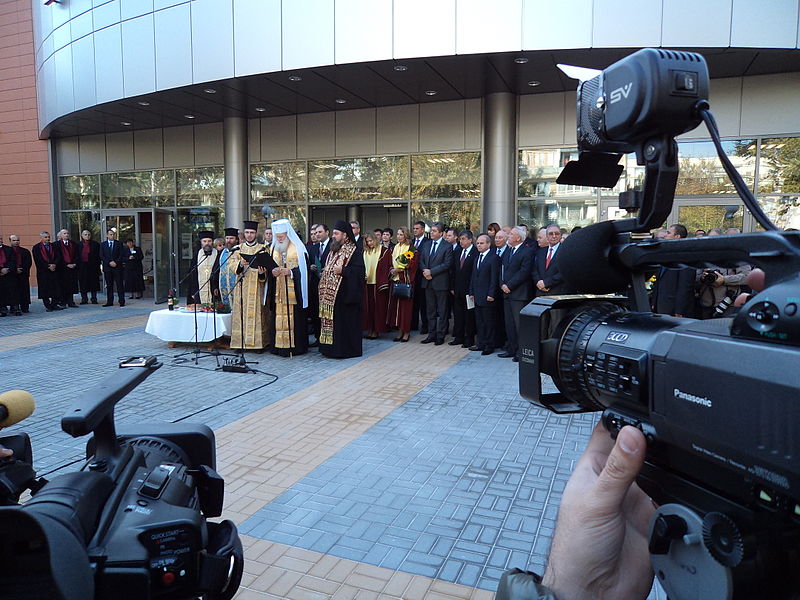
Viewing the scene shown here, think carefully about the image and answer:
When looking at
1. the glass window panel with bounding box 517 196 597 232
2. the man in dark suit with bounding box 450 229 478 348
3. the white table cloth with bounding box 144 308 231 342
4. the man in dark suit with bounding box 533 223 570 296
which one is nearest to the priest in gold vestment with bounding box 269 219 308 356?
the white table cloth with bounding box 144 308 231 342

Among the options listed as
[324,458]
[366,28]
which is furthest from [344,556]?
[366,28]

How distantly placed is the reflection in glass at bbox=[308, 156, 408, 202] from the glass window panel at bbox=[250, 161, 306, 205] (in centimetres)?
29

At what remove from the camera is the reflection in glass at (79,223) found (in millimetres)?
18078

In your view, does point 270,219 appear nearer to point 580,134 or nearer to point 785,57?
point 785,57

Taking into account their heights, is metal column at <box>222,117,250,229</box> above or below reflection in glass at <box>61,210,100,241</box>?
above

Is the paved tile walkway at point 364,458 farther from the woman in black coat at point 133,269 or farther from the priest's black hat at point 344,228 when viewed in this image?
the woman in black coat at point 133,269

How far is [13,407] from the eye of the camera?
5.16ft

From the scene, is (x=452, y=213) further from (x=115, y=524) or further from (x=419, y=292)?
→ (x=115, y=524)

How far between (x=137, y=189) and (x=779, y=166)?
1664cm

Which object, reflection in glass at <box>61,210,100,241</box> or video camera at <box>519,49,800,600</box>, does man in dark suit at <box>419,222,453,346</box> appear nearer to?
video camera at <box>519,49,800,600</box>

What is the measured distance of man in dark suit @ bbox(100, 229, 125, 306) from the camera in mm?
15164

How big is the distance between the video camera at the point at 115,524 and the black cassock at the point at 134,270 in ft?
50.1

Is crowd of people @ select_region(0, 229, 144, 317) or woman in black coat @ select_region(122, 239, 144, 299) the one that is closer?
crowd of people @ select_region(0, 229, 144, 317)

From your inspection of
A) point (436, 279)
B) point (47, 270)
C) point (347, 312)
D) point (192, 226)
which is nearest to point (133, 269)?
point (192, 226)
